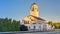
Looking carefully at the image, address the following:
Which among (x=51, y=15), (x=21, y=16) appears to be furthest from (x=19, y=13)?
(x=51, y=15)

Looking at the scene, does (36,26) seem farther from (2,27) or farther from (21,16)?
(2,27)

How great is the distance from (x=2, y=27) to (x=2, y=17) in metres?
0.56

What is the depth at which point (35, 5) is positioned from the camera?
5.27 metres

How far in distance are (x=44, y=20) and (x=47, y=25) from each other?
155 mm

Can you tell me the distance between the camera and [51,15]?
17.2 ft

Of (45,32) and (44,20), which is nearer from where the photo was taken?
(44,20)

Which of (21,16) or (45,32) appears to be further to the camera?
(45,32)

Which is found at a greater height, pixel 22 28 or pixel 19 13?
pixel 19 13

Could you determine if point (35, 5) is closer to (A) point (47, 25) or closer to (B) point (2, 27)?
(A) point (47, 25)

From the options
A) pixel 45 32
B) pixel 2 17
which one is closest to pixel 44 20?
pixel 45 32

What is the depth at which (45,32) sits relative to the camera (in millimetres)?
5688

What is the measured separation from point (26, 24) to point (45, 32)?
57 centimetres

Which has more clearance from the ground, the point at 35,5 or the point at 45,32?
the point at 35,5

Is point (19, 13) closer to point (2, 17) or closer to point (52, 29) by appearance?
point (2, 17)
